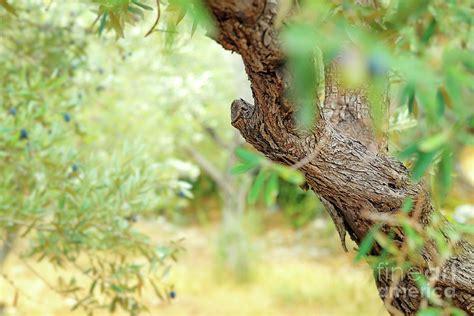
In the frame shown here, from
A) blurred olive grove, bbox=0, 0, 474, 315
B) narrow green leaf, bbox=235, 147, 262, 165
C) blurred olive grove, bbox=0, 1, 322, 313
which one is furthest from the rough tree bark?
blurred olive grove, bbox=0, 1, 322, 313

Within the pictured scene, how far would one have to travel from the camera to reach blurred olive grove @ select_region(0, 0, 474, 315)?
0.75 meters

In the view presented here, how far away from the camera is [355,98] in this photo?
4.45 ft

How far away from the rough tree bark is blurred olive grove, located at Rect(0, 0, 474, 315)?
0.20ft

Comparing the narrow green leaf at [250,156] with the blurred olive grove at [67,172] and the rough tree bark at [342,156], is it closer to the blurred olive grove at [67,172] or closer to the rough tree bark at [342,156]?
the rough tree bark at [342,156]

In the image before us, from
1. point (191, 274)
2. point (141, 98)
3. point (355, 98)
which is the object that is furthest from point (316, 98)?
point (191, 274)

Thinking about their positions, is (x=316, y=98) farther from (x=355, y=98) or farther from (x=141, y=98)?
(x=141, y=98)

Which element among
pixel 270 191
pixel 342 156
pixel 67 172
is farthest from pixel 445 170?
pixel 67 172

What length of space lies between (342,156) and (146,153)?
2.52m

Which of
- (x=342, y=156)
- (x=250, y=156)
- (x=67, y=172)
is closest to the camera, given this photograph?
(x=250, y=156)

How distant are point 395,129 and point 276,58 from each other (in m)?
1.08

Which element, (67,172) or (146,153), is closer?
(67,172)

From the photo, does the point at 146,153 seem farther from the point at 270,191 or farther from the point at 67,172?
the point at 270,191

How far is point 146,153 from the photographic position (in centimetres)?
361

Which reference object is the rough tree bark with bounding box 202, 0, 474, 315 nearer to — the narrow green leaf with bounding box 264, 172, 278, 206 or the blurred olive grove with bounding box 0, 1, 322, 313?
the narrow green leaf with bounding box 264, 172, 278, 206
